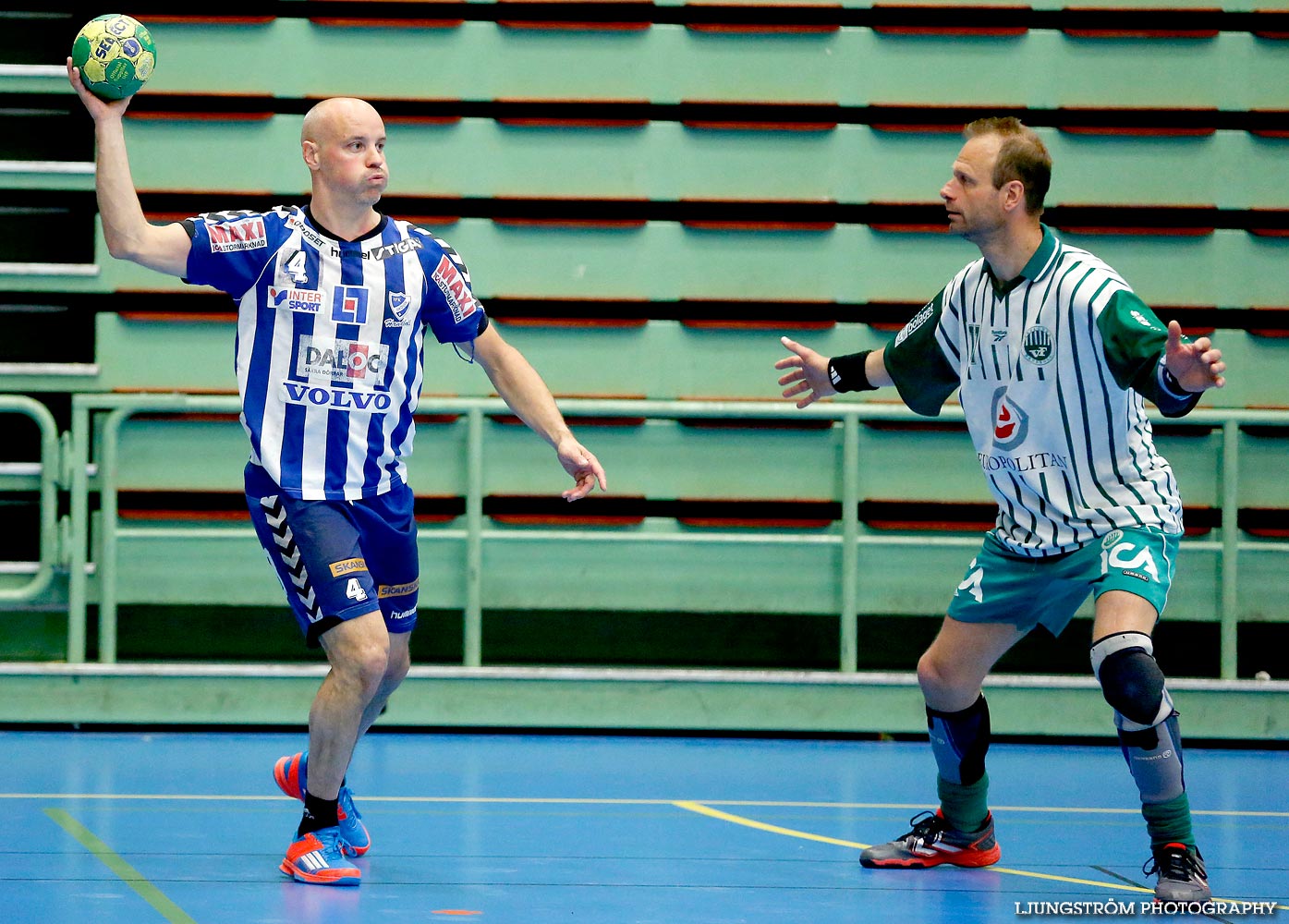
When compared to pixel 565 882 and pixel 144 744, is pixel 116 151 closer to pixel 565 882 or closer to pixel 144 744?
pixel 565 882

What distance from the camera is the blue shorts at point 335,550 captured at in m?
3.93

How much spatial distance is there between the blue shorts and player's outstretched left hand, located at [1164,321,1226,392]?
2.01m

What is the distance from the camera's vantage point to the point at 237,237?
3.99 m

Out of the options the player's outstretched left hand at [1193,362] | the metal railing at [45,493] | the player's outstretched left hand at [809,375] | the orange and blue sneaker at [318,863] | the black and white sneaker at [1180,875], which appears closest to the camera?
the player's outstretched left hand at [1193,362]

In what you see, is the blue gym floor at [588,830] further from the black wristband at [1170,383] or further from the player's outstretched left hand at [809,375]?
the player's outstretched left hand at [809,375]

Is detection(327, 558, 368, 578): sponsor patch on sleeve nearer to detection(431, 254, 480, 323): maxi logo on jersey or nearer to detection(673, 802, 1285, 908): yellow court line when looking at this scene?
detection(431, 254, 480, 323): maxi logo on jersey

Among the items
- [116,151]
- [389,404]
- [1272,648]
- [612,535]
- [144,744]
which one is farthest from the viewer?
[1272,648]

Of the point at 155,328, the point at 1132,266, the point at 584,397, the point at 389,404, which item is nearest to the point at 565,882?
the point at 389,404

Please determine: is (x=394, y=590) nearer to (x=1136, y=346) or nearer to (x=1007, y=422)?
(x=1007, y=422)

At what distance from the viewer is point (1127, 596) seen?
3.73m

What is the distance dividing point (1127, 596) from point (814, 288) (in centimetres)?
375

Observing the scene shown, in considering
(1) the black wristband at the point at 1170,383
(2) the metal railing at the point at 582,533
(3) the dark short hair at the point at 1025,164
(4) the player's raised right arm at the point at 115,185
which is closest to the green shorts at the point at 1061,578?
(1) the black wristband at the point at 1170,383

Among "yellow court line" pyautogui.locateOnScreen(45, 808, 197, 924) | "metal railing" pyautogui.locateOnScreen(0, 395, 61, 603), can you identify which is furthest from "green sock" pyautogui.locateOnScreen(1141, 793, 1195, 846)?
"metal railing" pyautogui.locateOnScreen(0, 395, 61, 603)

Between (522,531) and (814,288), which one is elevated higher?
(814,288)
